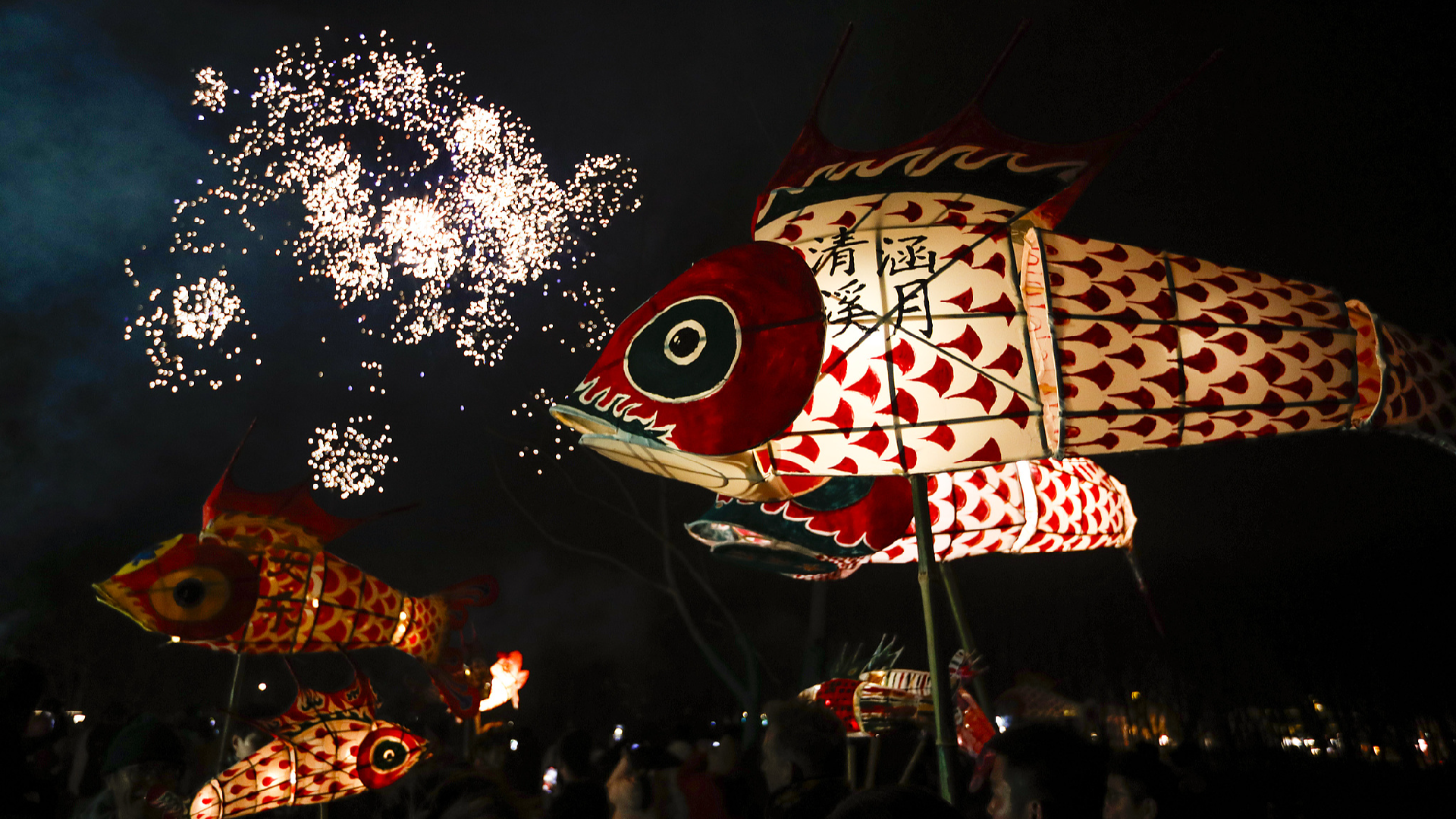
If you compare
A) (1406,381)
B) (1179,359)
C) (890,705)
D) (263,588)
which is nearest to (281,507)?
(263,588)

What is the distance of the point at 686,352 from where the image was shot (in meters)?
2.15

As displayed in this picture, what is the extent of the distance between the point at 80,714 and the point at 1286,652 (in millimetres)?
16446

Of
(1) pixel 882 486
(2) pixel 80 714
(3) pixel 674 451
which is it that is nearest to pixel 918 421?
(3) pixel 674 451

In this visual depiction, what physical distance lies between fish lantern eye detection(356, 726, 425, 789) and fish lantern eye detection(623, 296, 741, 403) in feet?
10.1

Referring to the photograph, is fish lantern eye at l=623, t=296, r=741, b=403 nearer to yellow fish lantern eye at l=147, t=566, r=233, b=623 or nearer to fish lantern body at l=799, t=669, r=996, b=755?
fish lantern body at l=799, t=669, r=996, b=755

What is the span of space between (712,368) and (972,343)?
0.70 metres

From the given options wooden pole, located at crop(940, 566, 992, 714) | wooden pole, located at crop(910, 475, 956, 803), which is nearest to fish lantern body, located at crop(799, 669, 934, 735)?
wooden pole, located at crop(940, 566, 992, 714)

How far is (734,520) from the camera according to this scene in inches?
140

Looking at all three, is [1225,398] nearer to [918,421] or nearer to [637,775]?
[918,421]

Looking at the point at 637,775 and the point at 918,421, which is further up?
the point at 918,421

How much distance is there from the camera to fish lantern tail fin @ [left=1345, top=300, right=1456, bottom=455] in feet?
7.49

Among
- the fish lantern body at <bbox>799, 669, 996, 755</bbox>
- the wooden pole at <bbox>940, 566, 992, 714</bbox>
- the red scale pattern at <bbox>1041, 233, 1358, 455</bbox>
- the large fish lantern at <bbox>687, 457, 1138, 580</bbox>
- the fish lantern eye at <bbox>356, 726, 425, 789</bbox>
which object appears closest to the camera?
the red scale pattern at <bbox>1041, 233, 1358, 455</bbox>

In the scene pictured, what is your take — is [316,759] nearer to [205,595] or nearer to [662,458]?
[205,595]

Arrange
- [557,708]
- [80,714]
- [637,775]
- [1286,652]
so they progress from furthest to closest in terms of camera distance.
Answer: [557,708], [80,714], [1286,652], [637,775]
